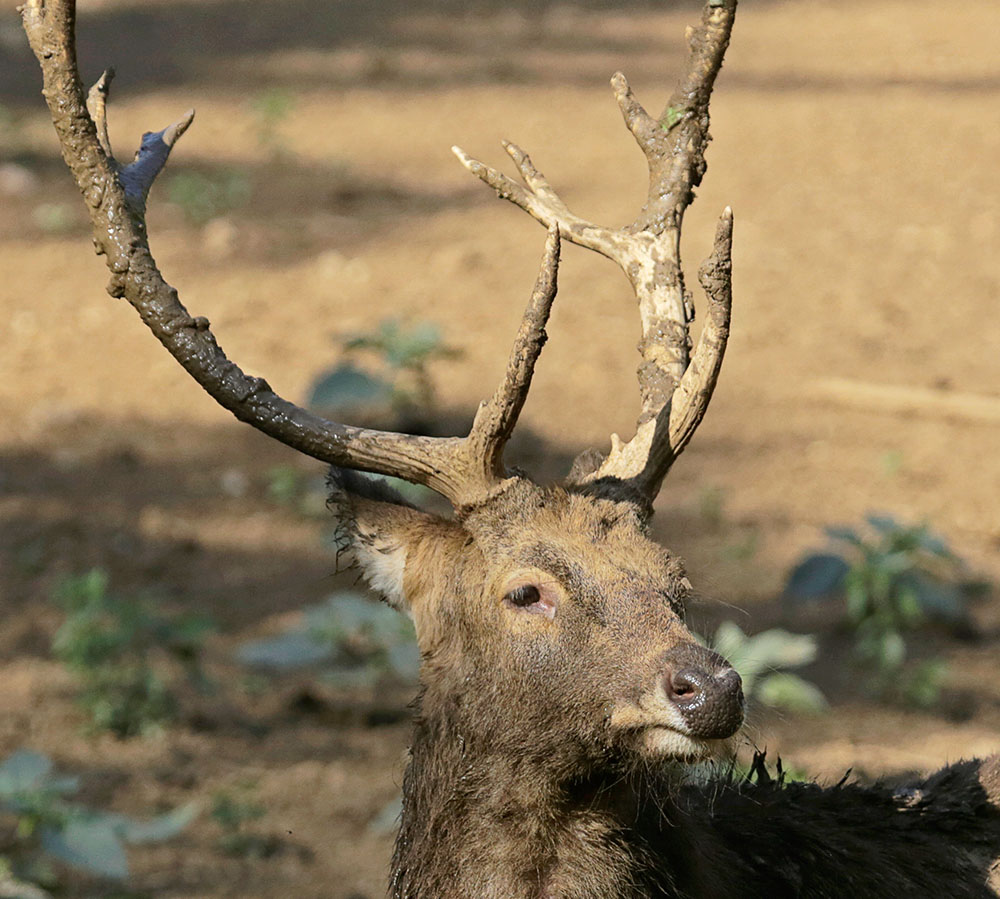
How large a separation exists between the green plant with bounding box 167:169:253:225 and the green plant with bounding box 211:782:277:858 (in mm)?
6704

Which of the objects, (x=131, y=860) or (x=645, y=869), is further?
(x=131, y=860)

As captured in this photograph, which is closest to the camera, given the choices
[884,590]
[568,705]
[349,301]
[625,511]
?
[568,705]

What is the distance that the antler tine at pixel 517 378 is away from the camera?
12.4ft

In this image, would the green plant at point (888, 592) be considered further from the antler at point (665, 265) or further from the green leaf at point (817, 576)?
the antler at point (665, 265)

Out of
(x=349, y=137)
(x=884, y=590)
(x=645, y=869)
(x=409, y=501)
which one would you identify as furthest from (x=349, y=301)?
(x=645, y=869)

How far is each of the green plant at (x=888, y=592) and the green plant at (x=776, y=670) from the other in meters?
0.38

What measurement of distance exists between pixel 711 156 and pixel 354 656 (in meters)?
7.42

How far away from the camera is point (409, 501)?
4.38m

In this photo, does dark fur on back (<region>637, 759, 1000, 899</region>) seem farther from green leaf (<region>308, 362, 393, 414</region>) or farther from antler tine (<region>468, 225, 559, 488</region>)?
green leaf (<region>308, 362, 393, 414</region>)

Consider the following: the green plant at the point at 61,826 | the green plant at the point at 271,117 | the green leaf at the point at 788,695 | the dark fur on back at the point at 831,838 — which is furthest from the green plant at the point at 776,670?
the green plant at the point at 271,117

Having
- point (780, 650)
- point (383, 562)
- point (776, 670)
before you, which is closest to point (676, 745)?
point (383, 562)

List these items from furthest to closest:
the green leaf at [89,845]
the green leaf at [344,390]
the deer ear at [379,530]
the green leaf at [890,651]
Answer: the green leaf at [344,390] < the green leaf at [890,651] < the green leaf at [89,845] < the deer ear at [379,530]

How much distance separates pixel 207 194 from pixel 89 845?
807cm

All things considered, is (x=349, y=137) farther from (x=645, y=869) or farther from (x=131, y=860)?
(x=645, y=869)
